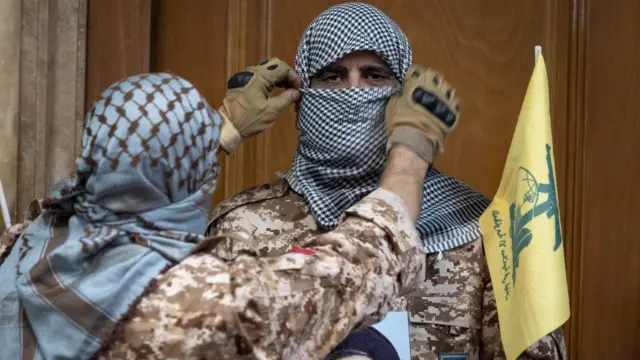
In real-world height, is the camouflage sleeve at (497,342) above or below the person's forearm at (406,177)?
below

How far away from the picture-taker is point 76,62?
2039mm

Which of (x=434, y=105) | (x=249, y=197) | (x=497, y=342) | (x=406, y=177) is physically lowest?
(x=497, y=342)

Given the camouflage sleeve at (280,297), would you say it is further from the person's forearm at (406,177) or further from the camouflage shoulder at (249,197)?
the camouflage shoulder at (249,197)

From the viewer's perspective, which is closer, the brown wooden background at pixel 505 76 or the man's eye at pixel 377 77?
the man's eye at pixel 377 77

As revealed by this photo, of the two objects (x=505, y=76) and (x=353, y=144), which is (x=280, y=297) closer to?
(x=353, y=144)

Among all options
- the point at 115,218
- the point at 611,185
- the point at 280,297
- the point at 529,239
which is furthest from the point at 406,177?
the point at 611,185

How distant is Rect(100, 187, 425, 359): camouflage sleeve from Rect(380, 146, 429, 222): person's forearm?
81mm

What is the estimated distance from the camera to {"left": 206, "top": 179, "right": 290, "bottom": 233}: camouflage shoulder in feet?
5.92

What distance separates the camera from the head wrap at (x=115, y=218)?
3.45 ft

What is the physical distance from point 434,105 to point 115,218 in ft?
2.05

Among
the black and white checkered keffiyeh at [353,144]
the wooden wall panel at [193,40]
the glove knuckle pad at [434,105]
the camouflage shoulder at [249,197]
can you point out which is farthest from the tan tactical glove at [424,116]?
the wooden wall panel at [193,40]

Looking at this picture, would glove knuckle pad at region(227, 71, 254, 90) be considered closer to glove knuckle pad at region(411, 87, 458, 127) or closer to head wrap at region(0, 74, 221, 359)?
glove knuckle pad at region(411, 87, 458, 127)

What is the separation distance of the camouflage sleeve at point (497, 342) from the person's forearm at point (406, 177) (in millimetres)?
357

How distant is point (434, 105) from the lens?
149cm
